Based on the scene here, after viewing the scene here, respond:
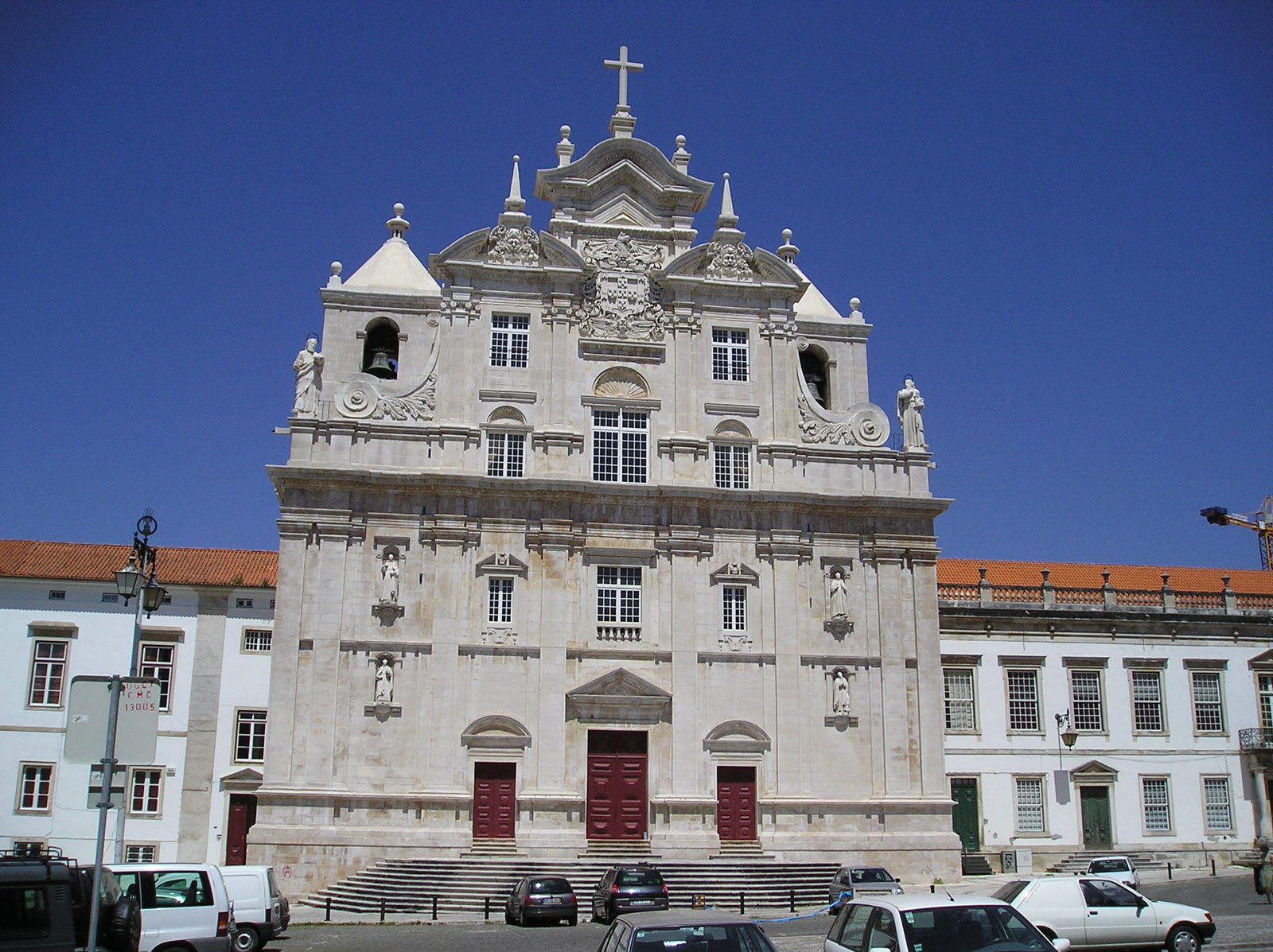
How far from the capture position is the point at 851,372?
40.1 metres

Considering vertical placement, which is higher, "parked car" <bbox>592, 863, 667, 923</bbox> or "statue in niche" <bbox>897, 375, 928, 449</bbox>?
"statue in niche" <bbox>897, 375, 928, 449</bbox>

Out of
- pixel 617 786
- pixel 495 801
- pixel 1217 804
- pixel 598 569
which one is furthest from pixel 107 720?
pixel 1217 804

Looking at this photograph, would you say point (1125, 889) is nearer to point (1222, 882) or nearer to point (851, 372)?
point (1222, 882)

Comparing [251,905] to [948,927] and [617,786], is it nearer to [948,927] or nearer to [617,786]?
[617,786]

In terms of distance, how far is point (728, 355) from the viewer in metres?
38.3

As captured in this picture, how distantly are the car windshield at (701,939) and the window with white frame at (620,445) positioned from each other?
24838 mm

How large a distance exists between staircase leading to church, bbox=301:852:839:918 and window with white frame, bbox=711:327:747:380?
14.6m

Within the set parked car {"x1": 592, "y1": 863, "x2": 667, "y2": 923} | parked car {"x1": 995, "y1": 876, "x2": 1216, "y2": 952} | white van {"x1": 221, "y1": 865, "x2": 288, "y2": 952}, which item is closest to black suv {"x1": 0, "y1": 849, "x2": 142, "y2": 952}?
white van {"x1": 221, "y1": 865, "x2": 288, "y2": 952}

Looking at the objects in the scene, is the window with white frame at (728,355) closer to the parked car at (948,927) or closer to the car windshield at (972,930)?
the parked car at (948,927)

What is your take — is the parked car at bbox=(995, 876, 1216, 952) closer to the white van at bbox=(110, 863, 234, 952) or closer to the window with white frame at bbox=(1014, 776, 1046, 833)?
the white van at bbox=(110, 863, 234, 952)

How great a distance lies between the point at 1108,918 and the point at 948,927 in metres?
8.21

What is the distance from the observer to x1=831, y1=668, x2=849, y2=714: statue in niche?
35.6 meters

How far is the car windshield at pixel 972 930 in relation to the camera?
1229 centimetres

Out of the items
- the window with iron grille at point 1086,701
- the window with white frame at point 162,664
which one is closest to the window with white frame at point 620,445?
the window with white frame at point 162,664
